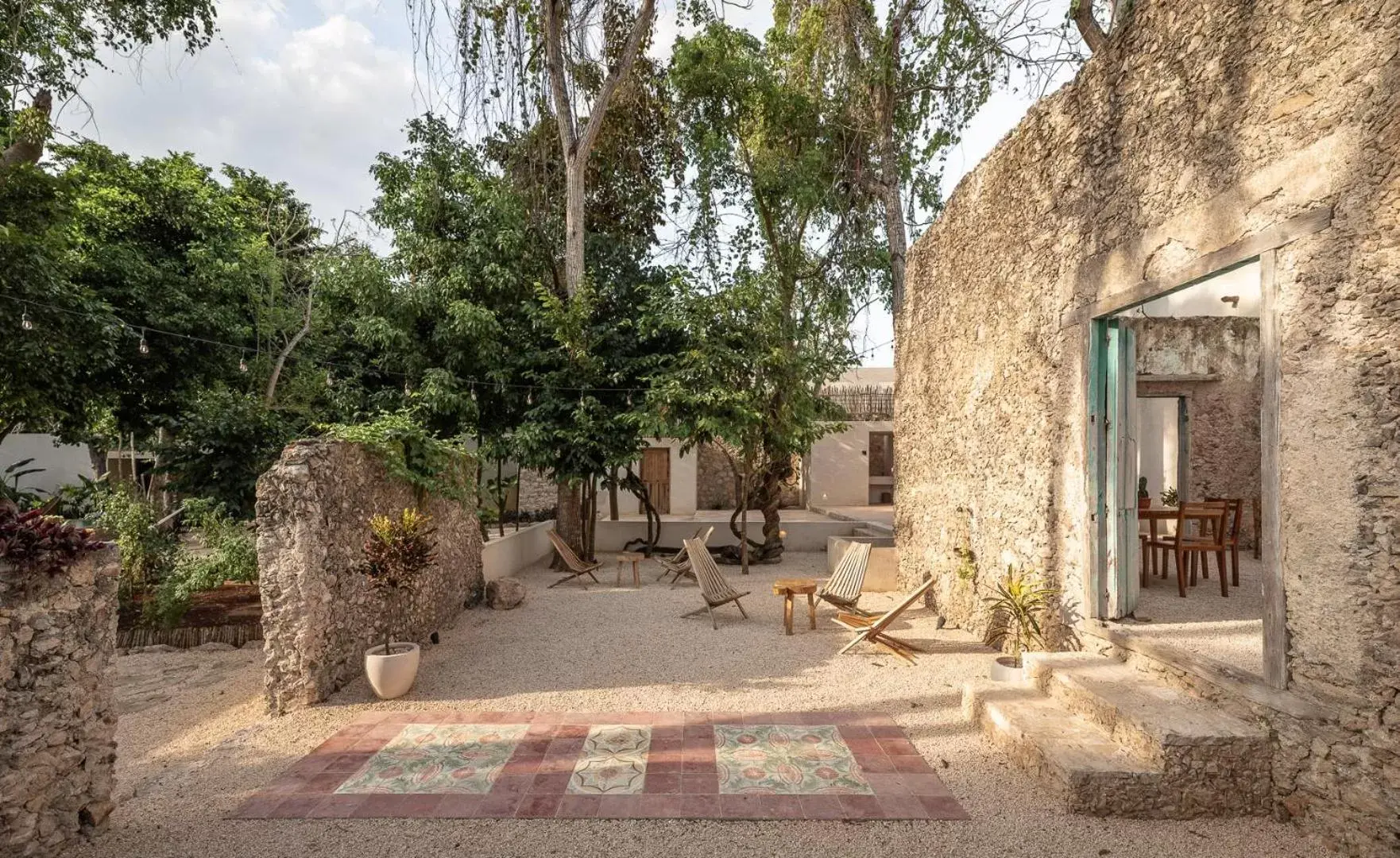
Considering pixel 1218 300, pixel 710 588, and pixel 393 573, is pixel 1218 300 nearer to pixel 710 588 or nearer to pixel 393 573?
pixel 710 588

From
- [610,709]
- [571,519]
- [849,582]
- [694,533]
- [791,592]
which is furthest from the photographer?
[694,533]

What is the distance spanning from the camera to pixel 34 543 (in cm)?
304

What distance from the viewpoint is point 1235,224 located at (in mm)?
3502

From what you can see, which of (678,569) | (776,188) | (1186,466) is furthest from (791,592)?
(776,188)

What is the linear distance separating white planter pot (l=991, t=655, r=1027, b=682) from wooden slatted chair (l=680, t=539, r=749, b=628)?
2.96m

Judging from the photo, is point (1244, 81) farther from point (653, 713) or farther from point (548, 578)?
point (548, 578)

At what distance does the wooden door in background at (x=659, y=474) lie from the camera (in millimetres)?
17406

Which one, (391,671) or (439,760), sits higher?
(391,671)

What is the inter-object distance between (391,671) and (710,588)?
11.6 feet

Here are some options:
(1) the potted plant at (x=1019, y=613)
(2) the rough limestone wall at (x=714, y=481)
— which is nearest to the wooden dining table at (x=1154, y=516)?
(1) the potted plant at (x=1019, y=613)

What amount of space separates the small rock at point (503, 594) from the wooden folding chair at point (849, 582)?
3522 millimetres

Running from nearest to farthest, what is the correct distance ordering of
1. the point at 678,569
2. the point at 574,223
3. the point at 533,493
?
the point at 678,569
the point at 574,223
the point at 533,493

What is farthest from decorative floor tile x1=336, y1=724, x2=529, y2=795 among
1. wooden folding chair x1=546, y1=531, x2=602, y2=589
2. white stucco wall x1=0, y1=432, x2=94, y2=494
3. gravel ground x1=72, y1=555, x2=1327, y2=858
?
white stucco wall x1=0, y1=432, x2=94, y2=494

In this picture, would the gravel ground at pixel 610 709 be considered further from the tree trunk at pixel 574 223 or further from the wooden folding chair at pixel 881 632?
the tree trunk at pixel 574 223
